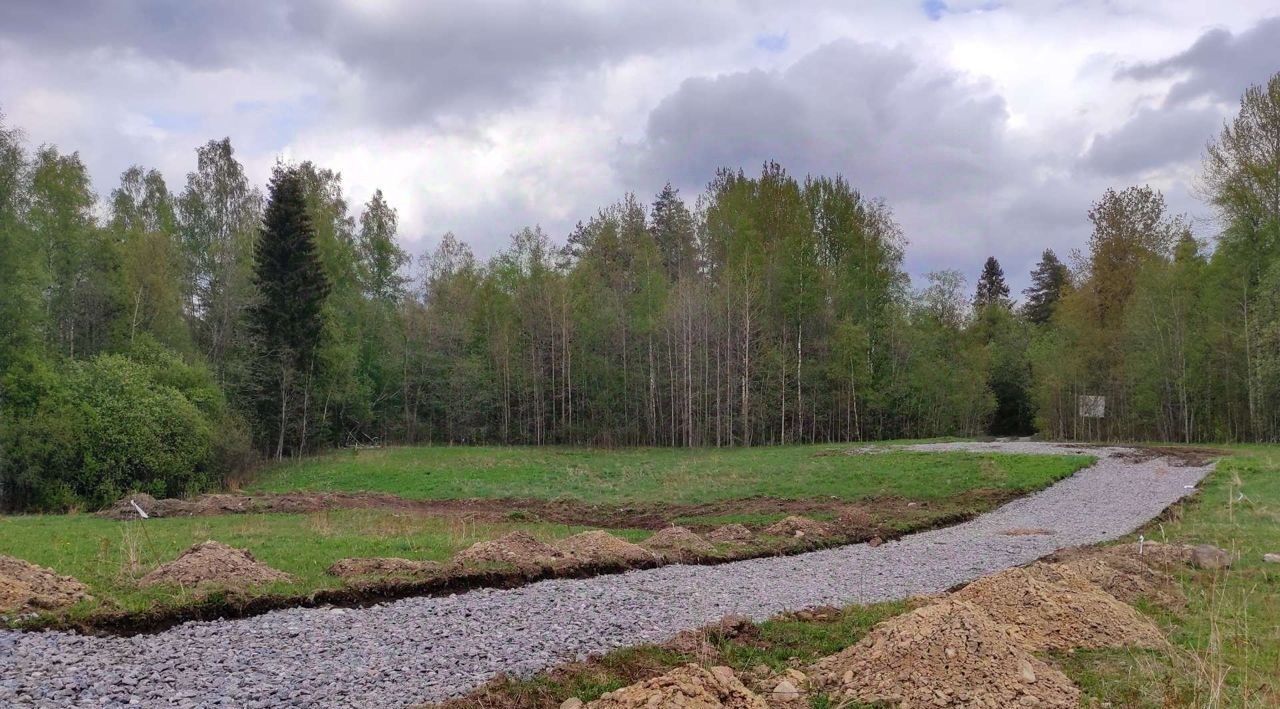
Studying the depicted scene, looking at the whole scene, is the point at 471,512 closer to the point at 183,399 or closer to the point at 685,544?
the point at 685,544

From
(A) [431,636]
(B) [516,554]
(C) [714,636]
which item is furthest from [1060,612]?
(B) [516,554]

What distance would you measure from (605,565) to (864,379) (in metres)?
42.9

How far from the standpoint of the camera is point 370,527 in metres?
19.0

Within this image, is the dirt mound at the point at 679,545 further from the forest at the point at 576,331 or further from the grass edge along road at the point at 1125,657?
the forest at the point at 576,331

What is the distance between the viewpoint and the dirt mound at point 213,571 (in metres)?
11.1

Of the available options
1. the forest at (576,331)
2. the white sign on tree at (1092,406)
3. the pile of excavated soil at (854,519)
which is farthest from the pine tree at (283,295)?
the white sign on tree at (1092,406)

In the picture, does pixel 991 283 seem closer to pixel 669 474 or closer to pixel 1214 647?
pixel 669 474

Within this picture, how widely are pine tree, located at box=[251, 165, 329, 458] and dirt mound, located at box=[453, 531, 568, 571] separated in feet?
104

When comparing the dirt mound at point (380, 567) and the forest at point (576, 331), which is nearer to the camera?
the dirt mound at point (380, 567)

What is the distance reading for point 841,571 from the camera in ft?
44.7

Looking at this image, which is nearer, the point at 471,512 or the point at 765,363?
the point at 471,512

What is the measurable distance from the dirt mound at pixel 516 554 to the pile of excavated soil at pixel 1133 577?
320 inches

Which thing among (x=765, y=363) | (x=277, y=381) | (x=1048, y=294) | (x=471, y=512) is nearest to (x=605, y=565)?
(x=471, y=512)

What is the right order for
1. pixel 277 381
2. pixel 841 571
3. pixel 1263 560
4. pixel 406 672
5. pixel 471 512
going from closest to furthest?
pixel 406 672 → pixel 1263 560 → pixel 841 571 → pixel 471 512 → pixel 277 381
